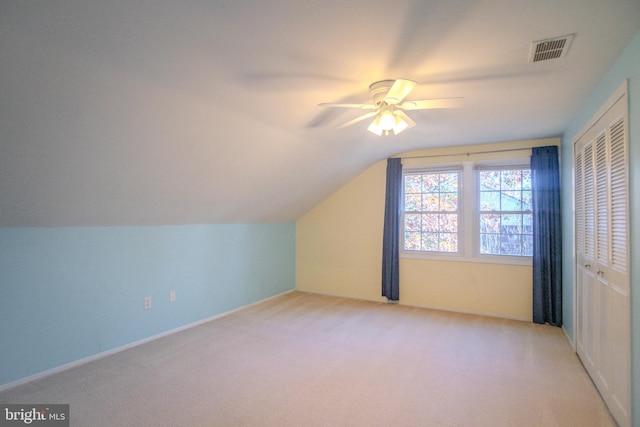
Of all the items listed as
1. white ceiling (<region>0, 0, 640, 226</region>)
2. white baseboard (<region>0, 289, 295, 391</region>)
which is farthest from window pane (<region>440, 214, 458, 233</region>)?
white baseboard (<region>0, 289, 295, 391</region>)

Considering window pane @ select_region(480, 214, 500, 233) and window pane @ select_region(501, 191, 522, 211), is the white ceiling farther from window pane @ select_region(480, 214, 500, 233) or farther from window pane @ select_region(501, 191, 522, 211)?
window pane @ select_region(480, 214, 500, 233)

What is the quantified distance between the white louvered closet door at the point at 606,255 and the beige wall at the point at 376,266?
1.22m

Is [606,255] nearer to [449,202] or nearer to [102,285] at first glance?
[449,202]

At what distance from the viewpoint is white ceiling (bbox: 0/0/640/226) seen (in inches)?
64.7

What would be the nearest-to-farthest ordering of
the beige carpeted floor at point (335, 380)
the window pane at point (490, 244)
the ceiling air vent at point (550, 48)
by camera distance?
the ceiling air vent at point (550, 48), the beige carpeted floor at point (335, 380), the window pane at point (490, 244)

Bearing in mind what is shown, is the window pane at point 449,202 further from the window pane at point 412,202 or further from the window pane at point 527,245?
the window pane at point 527,245

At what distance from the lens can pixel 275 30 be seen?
178cm

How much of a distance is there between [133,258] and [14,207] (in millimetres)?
1155

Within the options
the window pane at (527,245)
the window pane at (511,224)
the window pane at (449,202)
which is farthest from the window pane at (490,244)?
the window pane at (449,202)

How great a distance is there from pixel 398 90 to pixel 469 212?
9.85ft

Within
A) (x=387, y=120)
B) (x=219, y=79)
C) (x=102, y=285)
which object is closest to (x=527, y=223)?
(x=387, y=120)

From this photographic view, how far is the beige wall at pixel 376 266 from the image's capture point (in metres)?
4.46

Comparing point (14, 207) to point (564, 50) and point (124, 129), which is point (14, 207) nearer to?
point (124, 129)

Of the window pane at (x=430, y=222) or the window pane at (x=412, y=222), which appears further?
the window pane at (x=412, y=222)
